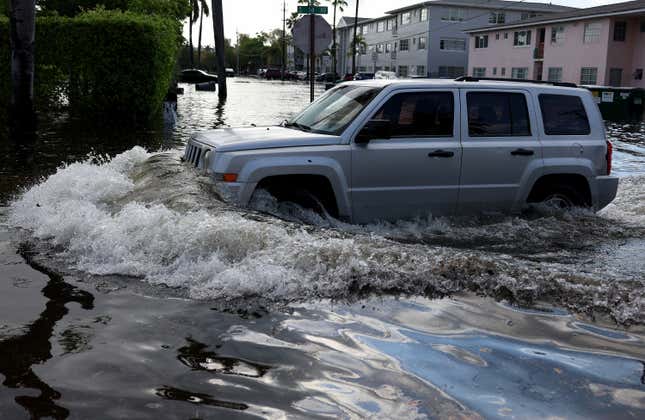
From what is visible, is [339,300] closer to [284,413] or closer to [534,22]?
[284,413]

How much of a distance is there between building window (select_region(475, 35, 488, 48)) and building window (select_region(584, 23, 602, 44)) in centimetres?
1521

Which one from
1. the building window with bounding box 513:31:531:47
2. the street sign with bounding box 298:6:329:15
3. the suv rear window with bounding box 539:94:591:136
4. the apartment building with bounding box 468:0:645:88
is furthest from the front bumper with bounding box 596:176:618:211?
the building window with bounding box 513:31:531:47

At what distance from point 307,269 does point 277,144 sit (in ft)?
5.72

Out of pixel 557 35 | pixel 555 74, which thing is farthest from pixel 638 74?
pixel 557 35

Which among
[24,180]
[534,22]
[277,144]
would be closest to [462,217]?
[277,144]

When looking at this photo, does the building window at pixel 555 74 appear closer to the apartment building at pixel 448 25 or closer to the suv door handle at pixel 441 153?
the apartment building at pixel 448 25

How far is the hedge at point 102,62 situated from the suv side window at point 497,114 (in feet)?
41.7

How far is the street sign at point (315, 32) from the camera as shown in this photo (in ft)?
41.7

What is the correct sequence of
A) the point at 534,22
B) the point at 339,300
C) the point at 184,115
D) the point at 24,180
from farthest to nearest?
1. the point at 534,22
2. the point at 184,115
3. the point at 24,180
4. the point at 339,300

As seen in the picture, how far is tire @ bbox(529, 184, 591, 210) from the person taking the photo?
8031 mm

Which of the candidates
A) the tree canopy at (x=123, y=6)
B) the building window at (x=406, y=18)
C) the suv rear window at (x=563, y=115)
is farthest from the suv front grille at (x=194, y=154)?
the building window at (x=406, y=18)

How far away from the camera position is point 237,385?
3.84 metres

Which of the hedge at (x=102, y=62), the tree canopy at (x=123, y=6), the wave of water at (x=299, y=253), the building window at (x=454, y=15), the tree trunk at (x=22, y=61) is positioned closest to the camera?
the wave of water at (x=299, y=253)

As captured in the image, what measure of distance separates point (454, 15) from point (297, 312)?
71238 millimetres
